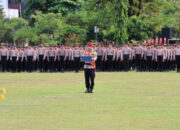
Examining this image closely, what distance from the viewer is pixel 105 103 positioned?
678 inches

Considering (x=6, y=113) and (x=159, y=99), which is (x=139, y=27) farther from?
(x=6, y=113)

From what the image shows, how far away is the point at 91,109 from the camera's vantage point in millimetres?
15594

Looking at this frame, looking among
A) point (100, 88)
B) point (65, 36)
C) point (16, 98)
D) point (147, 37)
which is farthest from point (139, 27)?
point (16, 98)

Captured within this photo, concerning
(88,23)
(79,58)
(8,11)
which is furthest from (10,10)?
(79,58)

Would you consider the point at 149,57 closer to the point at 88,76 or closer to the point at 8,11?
the point at 88,76

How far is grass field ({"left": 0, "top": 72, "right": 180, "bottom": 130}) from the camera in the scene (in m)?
12.7

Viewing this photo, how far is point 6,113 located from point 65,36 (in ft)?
150

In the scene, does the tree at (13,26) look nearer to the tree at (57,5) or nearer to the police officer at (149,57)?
the tree at (57,5)

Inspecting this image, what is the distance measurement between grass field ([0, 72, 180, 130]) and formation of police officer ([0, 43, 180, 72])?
16412 mm

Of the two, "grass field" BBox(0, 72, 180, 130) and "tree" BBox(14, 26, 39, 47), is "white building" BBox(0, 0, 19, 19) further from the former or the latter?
"grass field" BBox(0, 72, 180, 130)

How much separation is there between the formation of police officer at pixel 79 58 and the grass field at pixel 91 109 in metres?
16.4

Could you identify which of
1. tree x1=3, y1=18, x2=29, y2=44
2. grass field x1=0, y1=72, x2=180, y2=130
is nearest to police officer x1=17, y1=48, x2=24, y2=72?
grass field x1=0, y1=72, x2=180, y2=130

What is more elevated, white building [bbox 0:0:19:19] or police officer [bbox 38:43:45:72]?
white building [bbox 0:0:19:19]

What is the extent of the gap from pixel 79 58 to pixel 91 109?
2385cm
